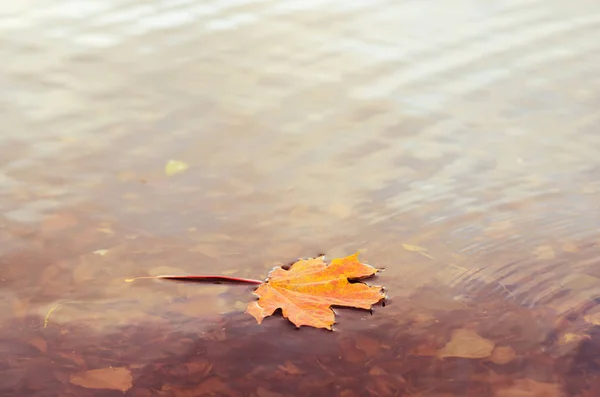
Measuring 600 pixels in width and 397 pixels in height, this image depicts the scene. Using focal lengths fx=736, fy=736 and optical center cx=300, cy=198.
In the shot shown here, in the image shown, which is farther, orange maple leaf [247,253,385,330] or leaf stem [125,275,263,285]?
leaf stem [125,275,263,285]

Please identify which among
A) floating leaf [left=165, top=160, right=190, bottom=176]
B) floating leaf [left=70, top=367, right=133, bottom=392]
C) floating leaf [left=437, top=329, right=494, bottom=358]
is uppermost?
floating leaf [left=165, top=160, right=190, bottom=176]

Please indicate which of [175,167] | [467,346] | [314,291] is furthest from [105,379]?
[175,167]

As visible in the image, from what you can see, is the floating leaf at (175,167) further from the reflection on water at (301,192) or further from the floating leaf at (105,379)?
the floating leaf at (105,379)

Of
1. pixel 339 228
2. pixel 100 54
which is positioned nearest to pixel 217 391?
pixel 339 228

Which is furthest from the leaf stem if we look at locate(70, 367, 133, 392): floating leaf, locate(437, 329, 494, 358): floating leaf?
locate(437, 329, 494, 358): floating leaf

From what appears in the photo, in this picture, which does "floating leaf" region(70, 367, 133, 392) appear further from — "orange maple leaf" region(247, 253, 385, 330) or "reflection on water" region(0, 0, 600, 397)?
"orange maple leaf" region(247, 253, 385, 330)

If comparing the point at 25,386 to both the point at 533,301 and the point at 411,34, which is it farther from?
the point at 411,34
